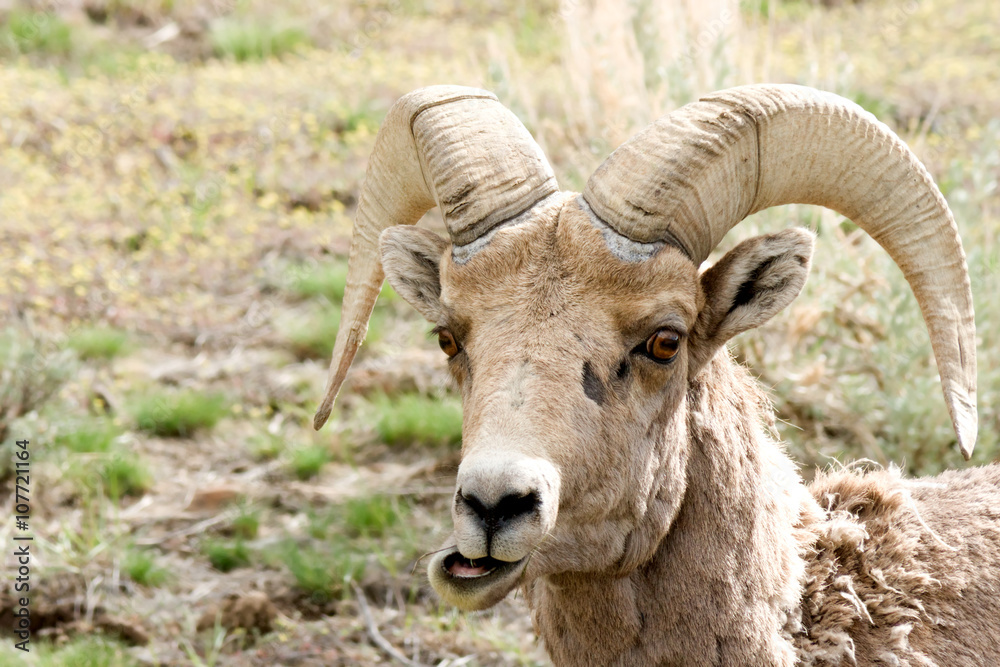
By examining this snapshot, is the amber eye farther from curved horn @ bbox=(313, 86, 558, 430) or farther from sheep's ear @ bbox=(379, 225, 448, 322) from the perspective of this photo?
sheep's ear @ bbox=(379, 225, 448, 322)

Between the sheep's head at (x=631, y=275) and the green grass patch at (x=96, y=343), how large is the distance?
20.2 ft

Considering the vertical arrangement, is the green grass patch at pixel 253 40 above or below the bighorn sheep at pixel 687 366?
below

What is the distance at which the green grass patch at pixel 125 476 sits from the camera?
7363mm

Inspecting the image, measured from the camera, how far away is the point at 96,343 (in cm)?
910

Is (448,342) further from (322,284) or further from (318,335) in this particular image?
(322,284)

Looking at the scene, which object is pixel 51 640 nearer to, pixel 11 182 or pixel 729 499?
pixel 729 499

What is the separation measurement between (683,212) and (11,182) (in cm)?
1041

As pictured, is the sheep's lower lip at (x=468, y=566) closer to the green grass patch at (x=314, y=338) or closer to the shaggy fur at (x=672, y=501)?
the shaggy fur at (x=672, y=501)

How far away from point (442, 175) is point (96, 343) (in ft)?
20.6

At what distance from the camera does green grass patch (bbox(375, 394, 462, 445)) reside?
25.1 ft

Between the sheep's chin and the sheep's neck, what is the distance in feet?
1.86

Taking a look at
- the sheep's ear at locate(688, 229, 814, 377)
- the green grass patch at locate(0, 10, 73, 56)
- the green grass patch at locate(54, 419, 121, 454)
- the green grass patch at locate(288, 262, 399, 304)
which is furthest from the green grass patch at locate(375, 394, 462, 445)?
the green grass patch at locate(0, 10, 73, 56)

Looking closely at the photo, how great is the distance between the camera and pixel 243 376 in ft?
29.3

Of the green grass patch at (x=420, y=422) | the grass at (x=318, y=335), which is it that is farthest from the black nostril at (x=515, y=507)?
the grass at (x=318, y=335)
